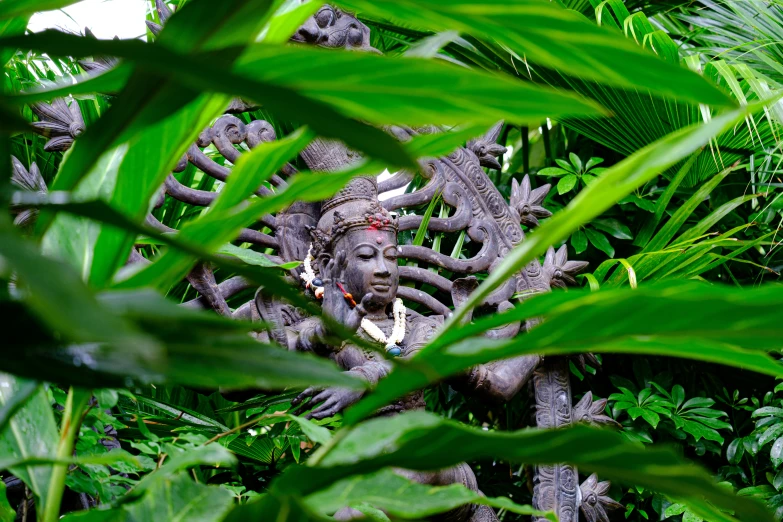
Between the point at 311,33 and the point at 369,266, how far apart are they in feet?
1.46

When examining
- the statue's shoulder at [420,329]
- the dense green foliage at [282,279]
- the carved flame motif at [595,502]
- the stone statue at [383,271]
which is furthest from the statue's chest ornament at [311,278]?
the dense green foliage at [282,279]

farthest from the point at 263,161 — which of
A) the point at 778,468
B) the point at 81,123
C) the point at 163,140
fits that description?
the point at 778,468

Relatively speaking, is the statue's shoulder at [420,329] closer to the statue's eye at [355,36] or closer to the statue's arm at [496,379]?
the statue's arm at [496,379]

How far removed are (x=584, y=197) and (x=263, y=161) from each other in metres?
0.16

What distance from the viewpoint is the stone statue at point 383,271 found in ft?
4.33

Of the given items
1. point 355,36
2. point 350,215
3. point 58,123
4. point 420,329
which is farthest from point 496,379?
point 58,123

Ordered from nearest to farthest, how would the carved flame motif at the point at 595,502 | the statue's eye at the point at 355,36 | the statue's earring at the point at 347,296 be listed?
the statue's earring at the point at 347,296, the carved flame motif at the point at 595,502, the statue's eye at the point at 355,36

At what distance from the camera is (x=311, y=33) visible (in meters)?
1.51

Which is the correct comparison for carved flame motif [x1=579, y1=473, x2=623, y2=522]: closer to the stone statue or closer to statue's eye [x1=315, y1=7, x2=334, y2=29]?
the stone statue

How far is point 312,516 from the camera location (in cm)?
29

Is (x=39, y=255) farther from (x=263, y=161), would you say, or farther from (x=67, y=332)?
(x=263, y=161)

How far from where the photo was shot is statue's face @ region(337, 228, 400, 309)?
1.36 m

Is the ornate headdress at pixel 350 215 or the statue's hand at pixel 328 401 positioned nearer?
the statue's hand at pixel 328 401

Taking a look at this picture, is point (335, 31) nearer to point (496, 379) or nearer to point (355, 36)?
point (355, 36)
